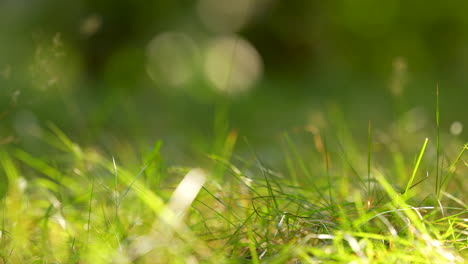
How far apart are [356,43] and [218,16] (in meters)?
1.82

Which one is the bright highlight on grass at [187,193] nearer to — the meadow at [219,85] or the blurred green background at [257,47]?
the meadow at [219,85]

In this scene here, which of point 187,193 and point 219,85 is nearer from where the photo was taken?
point 187,193

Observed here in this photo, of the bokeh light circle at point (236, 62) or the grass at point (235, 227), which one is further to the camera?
the bokeh light circle at point (236, 62)

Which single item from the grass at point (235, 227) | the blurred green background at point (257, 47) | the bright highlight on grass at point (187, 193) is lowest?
the blurred green background at point (257, 47)

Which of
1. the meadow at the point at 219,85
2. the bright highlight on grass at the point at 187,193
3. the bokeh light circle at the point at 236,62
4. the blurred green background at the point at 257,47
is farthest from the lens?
the bokeh light circle at the point at 236,62

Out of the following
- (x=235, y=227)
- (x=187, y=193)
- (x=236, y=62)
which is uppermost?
(x=187, y=193)

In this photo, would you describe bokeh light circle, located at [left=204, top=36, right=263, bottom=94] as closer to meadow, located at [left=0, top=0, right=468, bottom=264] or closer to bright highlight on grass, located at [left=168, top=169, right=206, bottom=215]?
meadow, located at [left=0, top=0, right=468, bottom=264]

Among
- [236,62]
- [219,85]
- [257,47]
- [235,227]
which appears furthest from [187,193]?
[257,47]

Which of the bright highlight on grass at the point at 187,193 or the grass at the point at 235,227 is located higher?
the bright highlight on grass at the point at 187,193

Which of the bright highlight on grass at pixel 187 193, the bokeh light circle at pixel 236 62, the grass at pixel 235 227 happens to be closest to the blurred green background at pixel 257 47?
the bokeh light circle at pixel 236 62

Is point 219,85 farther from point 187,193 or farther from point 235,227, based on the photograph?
point 187,193

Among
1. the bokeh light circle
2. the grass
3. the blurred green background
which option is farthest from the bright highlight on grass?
the bokeh light circle

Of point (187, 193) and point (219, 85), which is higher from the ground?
point (187, 193)

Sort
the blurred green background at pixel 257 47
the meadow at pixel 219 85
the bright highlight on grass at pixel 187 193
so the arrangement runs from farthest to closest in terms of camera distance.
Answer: the blurred green background at pixel 257 47 < the meadow at pixel 219 85 < the bright highlight on grass at pixel 187 193
